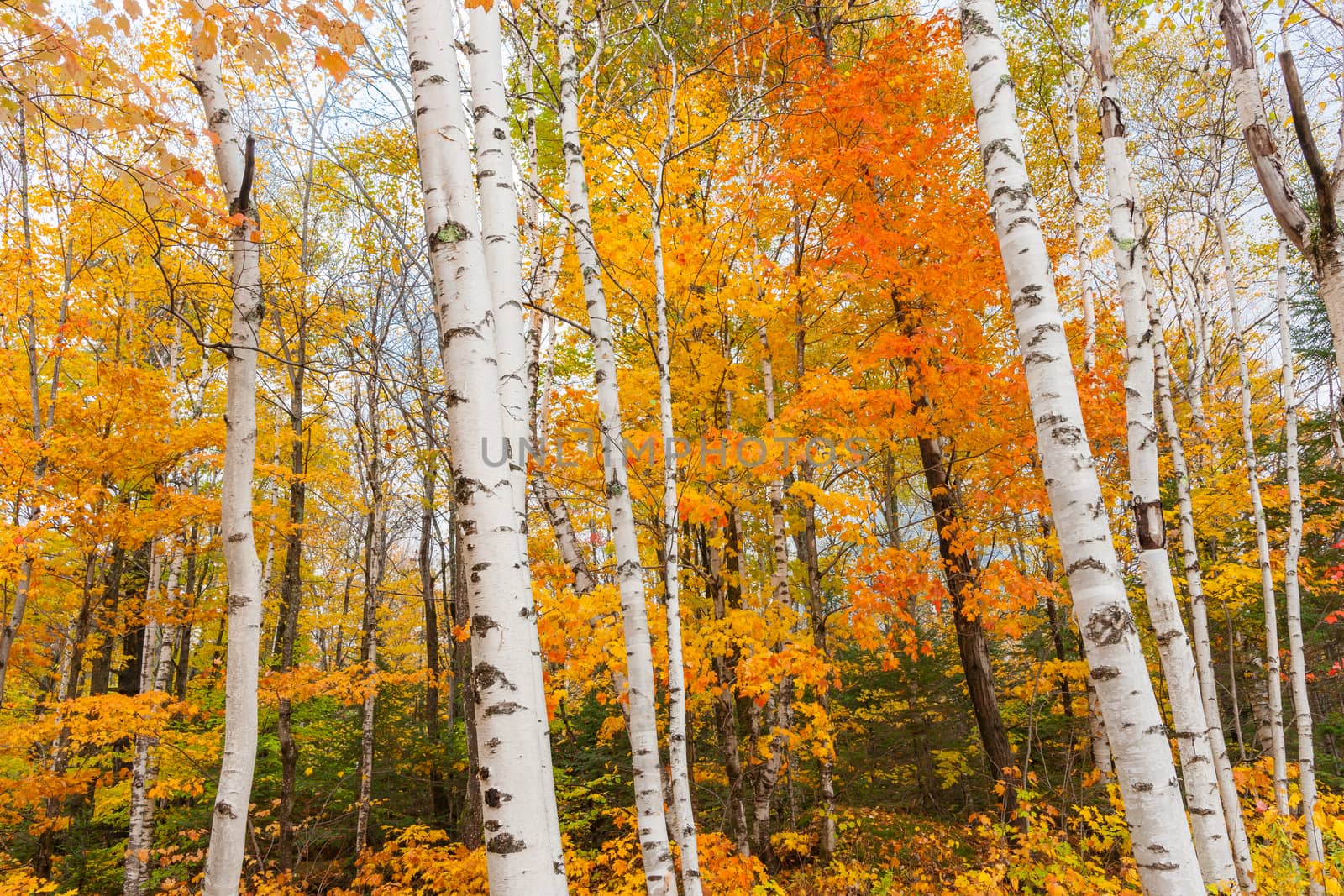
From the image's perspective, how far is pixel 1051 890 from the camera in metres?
4.32

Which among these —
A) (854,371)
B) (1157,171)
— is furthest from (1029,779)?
(1157,171)

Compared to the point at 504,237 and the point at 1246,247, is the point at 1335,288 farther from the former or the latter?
the point at 1246,247

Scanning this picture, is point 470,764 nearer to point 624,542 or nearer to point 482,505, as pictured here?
point 624,542

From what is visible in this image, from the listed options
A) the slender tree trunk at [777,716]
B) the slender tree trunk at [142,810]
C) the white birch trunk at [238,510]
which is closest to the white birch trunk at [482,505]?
the white birch trunk at [238,510]

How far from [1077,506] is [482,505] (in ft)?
7.19

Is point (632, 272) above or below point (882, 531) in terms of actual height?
above

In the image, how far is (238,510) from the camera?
3385 mm

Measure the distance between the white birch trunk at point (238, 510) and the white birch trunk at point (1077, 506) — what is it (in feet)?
11.6

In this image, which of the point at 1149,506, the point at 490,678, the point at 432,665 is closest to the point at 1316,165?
the point at 1149,506

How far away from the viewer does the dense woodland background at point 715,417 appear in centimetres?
549

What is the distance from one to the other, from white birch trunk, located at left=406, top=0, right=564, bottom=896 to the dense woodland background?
5.58 ft

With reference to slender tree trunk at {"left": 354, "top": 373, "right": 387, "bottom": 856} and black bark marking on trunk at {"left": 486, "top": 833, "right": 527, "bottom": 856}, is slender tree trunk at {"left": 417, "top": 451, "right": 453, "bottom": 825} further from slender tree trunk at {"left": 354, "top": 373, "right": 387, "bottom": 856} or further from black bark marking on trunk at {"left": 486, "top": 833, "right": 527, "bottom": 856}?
black bark marking on trunk at {"left": 486, "top": 833, "right": 527, "bottom": 856}

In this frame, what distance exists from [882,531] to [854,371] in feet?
11.5

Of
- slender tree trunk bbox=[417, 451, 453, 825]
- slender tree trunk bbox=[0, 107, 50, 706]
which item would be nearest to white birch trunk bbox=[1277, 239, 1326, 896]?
slender tree trunk bbox=[417, 451, 453, 825]
